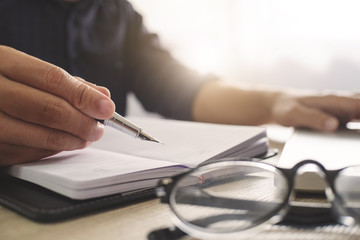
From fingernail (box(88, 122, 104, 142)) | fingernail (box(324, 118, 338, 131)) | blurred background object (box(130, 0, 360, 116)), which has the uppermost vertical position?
blurred background object (box(130, 0, 360, 116))

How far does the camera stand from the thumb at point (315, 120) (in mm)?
857

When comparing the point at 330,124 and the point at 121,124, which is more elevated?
the point at 330,124

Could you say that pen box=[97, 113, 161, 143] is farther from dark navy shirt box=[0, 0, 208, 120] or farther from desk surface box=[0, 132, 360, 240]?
dark navy shirt box=[0, 0, 208, 120]

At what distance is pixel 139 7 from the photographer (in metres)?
2.34

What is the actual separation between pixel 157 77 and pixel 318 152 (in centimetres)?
79

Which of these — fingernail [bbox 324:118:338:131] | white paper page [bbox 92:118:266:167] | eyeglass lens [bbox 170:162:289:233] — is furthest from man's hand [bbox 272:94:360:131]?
eyeglass lens [bbox 170:162:289:233]

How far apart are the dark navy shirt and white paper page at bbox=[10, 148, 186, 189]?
0.70m

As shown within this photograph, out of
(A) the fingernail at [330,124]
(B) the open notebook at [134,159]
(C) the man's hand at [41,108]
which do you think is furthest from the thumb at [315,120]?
(C) the man's hand at [41,108]

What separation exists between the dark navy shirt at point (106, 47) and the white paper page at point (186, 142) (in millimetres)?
498

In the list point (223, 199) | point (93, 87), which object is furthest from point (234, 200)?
point (93, 87)

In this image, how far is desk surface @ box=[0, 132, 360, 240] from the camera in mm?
351

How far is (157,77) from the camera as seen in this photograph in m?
1.31

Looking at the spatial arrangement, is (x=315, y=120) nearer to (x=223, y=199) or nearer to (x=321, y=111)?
(x=321, y=111)

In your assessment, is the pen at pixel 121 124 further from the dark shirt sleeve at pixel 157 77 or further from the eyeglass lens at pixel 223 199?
the dark shirt sleeve at pixel 157 77
